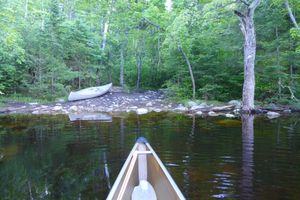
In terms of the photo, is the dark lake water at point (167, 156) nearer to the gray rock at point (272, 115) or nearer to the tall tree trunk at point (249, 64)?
the gray rock at point (272, 115)

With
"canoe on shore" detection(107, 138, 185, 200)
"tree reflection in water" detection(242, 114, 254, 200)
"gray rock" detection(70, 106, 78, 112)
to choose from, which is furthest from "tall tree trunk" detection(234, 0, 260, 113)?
"canoe on shore" detection(107, 138, 185, 200)

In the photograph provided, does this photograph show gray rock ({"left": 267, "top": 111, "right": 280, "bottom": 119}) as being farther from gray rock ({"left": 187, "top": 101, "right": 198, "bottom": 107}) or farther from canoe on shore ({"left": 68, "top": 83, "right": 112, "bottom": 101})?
canoe on shore ({"left": 68, "top": 83, "right": 112, "bottom": 101})

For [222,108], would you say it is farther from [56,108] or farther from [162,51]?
[56,108]

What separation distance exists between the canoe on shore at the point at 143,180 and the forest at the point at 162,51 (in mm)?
9553

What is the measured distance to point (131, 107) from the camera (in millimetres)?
16766

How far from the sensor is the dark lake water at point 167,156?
480 cm

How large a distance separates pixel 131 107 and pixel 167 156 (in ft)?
33.4

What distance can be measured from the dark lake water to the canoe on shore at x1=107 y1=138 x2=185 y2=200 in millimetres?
588

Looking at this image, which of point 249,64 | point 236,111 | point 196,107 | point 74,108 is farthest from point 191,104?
point 74,108

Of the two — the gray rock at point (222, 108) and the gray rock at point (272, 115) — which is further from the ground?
the gray rock at point (222, 108)

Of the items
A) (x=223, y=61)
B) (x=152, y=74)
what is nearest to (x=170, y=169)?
(x=223, y=61)

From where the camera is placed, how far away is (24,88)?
20578mm

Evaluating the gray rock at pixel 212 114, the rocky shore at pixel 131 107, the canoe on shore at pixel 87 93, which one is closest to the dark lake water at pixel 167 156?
the gray rock at pixel 212 114

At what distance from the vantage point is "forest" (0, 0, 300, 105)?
15375mm
